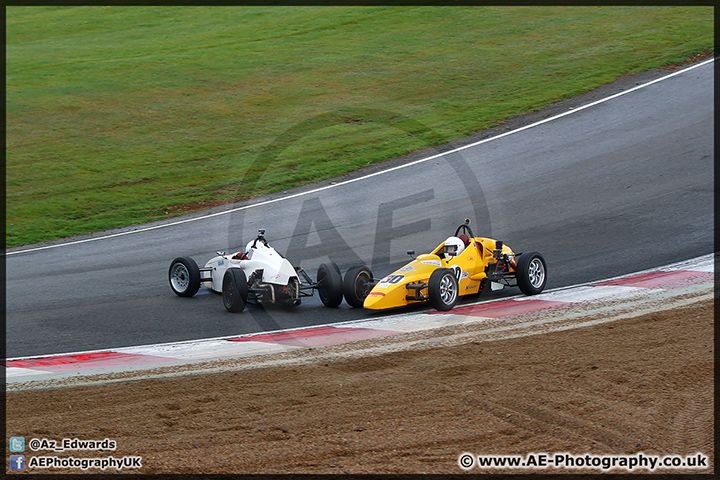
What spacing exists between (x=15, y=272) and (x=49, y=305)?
2.82m

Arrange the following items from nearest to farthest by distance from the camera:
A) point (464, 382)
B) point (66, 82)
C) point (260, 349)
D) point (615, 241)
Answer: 1. point (464, 382)
2. point (260, 349)
3. point (615, 241)
4. point (66, 82)

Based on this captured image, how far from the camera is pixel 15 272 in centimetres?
1436

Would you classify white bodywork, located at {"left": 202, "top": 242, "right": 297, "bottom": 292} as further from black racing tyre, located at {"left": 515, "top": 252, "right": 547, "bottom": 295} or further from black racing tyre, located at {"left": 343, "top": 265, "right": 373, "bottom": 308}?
black racing tyre, located at {"left": 515, "top": 252, "right": 547, "bottom": 295}

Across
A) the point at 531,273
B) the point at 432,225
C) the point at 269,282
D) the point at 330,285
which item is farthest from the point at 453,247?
the point at 432,225

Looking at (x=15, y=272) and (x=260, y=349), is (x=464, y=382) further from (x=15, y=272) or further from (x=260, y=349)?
(x=15, y=272)

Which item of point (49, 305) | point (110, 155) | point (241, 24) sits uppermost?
point (241, 24)

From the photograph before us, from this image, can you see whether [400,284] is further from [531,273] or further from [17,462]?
[17,462]

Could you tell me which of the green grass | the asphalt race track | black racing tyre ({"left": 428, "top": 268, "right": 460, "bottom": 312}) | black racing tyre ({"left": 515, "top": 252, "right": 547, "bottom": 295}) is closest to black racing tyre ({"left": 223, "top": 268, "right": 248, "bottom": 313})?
the asphalt race track

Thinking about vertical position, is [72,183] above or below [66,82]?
below

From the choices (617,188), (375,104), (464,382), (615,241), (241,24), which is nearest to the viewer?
(464,382)

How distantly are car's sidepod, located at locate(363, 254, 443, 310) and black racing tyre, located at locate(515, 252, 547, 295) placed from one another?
4.52 ft

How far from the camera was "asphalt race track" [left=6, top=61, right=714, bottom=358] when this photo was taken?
37.1ft

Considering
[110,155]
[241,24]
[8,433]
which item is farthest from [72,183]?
[241,24]

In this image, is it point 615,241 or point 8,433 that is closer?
point 8,433
